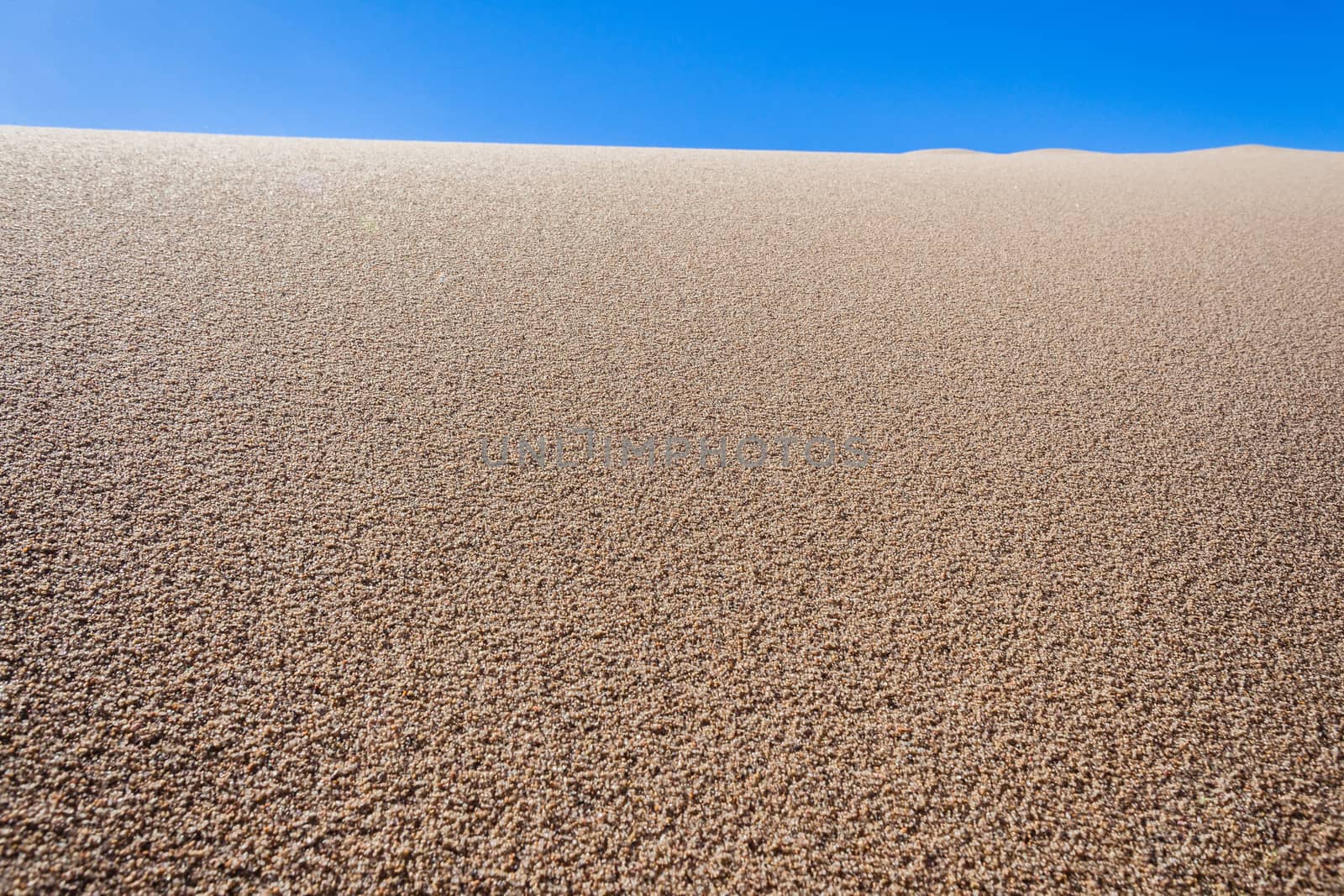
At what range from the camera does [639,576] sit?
1334mm

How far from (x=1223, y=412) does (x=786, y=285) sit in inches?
58.3

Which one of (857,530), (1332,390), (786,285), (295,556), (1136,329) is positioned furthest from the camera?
(786,285)

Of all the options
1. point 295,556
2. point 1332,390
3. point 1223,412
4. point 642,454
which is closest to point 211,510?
point 295,556

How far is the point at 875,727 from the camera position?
3.56 ft

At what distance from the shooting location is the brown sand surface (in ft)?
3.07

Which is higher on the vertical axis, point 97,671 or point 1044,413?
point 1044,413

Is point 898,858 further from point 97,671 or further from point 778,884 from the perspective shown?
point 97,671

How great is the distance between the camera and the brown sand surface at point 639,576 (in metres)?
0.94

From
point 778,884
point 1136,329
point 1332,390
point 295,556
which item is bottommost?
point 778,884

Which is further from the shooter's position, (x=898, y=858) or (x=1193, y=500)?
(x=1193, y=500)

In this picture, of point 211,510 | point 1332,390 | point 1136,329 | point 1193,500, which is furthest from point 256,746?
point 1332,390

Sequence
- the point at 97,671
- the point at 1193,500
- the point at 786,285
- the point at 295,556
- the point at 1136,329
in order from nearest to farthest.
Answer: the point at 97,671, the point at 295,556, the point at 1193,500, the point at 1136,329, the point at 786,285

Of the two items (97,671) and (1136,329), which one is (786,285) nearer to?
(1136,329)

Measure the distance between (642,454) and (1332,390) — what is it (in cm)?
226
